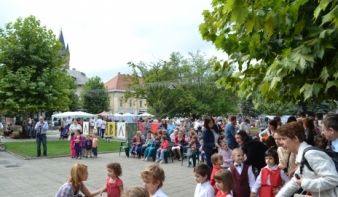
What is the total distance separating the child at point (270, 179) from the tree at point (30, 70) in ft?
87.0

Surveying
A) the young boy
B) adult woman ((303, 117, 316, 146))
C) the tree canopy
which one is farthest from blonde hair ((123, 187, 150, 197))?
the tree canopy

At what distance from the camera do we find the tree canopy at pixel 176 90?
38.5 meters

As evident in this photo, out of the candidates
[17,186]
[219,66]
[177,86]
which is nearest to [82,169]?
[219,66]

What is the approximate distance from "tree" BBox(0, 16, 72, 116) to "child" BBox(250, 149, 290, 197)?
1044 inches

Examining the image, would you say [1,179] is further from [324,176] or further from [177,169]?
[324,176]

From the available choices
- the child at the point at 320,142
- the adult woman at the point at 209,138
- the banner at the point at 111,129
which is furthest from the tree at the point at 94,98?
the child at the point at 320,142

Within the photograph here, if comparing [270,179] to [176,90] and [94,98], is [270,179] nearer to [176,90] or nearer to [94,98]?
[176,90]

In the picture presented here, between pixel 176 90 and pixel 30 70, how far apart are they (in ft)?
58.0

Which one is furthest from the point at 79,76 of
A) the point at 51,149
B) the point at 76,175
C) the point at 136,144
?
the point at 76,175

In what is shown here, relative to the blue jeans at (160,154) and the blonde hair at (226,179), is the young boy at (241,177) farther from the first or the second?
the blue jeans at (160,154)

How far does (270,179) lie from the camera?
500 centimetres

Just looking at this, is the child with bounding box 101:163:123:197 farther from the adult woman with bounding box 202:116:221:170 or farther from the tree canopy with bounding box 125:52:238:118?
the tree canopy with bounding box 125:52:238:118

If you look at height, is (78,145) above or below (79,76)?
below

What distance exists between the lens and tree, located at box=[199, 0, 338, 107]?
3.20 metres
